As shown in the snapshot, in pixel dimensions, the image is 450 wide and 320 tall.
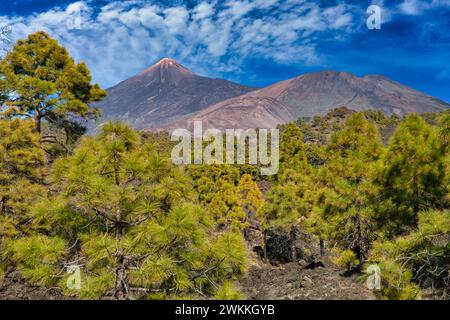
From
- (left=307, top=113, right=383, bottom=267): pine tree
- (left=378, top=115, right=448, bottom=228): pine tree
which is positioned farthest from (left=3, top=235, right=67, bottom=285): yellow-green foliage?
(left=307, top=113, right=383, bottom=267): pine tree

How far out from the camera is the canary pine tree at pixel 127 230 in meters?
4.21

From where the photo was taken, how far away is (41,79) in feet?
37.4

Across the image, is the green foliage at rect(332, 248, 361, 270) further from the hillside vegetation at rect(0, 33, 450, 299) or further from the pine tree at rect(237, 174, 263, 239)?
the pine tree at rect(237, 174, 263, 239)

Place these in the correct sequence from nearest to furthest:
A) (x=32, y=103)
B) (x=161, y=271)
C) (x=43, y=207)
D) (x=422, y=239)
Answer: (x=161, y=271)
(x=43, y=207)
(x=422, y=239)
(x=32, y=103)

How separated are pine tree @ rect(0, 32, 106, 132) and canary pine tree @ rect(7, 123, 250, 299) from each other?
7.35 meters

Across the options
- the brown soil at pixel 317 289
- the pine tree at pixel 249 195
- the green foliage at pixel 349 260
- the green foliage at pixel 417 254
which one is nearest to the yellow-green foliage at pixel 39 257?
the green foliage at pixel 417 254

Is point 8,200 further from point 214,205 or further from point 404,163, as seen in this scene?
point 214,205

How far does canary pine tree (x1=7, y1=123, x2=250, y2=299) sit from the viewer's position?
4207 millimetres

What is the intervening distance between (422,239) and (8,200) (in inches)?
334

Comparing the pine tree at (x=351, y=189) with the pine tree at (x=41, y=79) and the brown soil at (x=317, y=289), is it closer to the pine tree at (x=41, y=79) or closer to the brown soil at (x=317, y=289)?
the brown soil at (x=317, y=289)

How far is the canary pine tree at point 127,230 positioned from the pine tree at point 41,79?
7354 millimetres

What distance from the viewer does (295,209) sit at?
701 inches

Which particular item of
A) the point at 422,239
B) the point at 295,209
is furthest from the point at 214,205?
the point at 422,239
